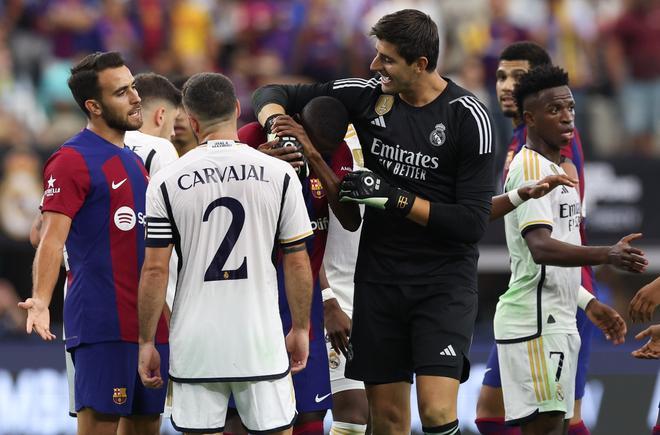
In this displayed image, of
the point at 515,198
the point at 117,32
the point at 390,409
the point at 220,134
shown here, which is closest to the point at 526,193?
the point at 515,198

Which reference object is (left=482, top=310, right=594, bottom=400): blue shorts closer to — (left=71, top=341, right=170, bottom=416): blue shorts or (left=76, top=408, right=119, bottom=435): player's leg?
(left=71, top=341, right=170, bottom=416): blue shorts

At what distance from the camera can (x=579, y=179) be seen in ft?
28.0

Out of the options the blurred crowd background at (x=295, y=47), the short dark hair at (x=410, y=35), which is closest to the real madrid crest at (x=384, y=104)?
the short dark hair at (x=410, y=35)

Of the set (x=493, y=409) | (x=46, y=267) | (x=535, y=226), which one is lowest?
(x=493, y=409)

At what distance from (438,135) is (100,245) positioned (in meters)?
2.01

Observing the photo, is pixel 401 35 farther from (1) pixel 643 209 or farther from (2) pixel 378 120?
(1) pixel 643 209

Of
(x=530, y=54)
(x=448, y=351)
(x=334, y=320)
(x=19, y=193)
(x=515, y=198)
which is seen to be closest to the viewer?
(x=448, y=351)

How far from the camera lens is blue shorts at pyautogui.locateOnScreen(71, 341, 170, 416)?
282 inches

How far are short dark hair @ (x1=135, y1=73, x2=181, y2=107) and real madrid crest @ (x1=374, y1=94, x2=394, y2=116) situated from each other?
1.99 metres

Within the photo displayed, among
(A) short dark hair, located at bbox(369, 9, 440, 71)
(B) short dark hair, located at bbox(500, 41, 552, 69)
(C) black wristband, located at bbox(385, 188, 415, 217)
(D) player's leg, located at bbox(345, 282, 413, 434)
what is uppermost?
(B) short dark hair, located at bbox(500, 41, 552, 69)

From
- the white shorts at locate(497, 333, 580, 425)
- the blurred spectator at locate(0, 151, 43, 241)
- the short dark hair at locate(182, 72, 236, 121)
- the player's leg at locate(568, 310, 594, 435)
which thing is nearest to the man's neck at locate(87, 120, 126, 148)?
the short dark hair at locate(182, 72, 236, 121)

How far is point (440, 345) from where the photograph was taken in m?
6.93

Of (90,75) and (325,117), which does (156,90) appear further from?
(325,117)

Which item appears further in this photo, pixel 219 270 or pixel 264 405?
pixel 264 405
